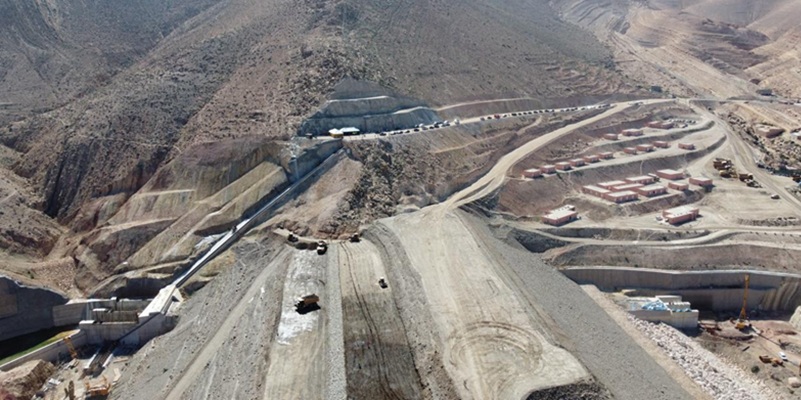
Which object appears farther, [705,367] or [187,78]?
[187,78]

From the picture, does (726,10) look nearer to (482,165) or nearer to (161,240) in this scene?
(482,165)

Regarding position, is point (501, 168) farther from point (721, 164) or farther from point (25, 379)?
point (25, 379)

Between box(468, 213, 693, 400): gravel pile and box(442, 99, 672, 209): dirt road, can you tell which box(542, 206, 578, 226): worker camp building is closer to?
box(442, 99, 672, 209): dirt road

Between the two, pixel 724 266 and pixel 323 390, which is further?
pixel 724 266

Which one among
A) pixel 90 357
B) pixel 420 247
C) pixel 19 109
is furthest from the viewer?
pixel 19 109

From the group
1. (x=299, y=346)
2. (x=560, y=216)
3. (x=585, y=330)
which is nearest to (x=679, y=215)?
(x=560, y=216)

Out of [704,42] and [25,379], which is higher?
[704,42]

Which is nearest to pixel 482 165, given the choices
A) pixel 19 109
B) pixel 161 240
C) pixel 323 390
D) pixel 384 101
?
pixel 384 101
